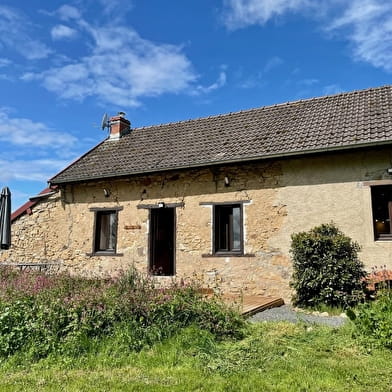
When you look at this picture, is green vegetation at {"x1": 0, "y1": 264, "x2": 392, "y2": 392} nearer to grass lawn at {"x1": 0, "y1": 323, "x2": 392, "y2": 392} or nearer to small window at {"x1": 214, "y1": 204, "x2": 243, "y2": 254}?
grass lawn at {"x1": 0, "y1": 323, "x2": 392, "y2": 392}

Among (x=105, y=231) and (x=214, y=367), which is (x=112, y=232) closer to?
(x=105, y=231)

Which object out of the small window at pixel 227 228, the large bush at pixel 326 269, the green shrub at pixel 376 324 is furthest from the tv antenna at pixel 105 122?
the green shrub at pixel 376 324

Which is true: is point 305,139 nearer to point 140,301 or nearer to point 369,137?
point 369,137

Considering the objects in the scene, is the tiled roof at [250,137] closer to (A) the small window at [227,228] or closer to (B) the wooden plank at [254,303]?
(A) the small window at [227,228]

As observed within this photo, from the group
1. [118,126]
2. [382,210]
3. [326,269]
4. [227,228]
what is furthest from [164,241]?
[382,210]

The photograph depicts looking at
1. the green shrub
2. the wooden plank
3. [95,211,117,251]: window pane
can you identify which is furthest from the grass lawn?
[95,211,117,251]: window pane

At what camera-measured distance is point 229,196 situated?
9328 mm

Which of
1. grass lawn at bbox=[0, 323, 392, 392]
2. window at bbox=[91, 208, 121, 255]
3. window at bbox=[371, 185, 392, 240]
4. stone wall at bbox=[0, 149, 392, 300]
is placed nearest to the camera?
grass lawn at bbox=[0, 323, 392, 392]

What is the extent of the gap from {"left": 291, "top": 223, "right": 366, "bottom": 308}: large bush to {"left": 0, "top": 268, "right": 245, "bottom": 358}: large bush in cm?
272

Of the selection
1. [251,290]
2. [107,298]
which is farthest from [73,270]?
[107,298]

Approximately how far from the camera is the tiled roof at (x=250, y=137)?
853 centimetres

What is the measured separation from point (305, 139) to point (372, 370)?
6.22 m

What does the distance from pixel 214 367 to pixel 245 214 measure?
18.4 feet

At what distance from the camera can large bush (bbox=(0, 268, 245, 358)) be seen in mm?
4286
